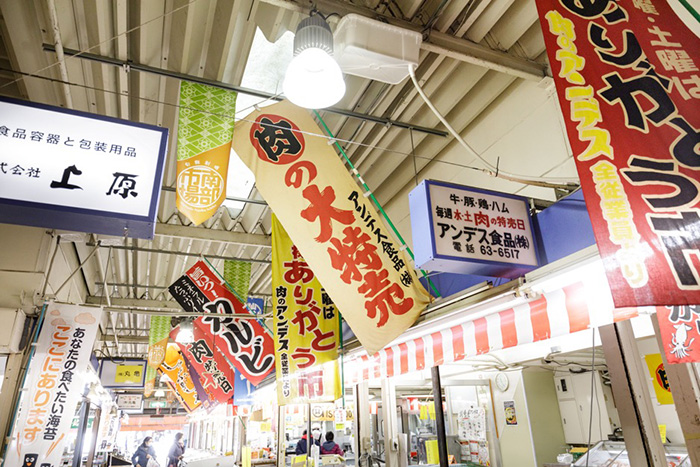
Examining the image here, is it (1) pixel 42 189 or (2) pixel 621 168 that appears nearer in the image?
(2) pixel 621 168

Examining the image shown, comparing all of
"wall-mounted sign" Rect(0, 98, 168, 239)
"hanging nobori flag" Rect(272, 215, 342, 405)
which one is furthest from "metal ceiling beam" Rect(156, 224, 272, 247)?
"wall-mounted sign" Rect(0, 98, 168, 239)

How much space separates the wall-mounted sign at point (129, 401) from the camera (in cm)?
2295

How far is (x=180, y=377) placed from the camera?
11039 mm

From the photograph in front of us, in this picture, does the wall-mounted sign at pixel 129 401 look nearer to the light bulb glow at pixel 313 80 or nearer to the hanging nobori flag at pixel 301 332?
the hanging nobori flag at pixel 301 332

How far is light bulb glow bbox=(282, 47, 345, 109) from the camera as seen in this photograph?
2.65 m

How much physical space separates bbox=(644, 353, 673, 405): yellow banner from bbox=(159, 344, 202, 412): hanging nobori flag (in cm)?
927

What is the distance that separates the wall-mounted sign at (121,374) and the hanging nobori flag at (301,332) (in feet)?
35.9

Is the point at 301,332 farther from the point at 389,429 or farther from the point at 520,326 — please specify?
the point at 520,326

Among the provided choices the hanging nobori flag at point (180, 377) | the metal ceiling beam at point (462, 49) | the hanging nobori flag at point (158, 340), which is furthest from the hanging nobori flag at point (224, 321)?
the metal ceiling beam at point (462, 49)

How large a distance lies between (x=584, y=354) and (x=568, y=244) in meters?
5.75

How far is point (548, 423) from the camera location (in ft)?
27.9

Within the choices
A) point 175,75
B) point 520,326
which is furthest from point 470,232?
point 175,75

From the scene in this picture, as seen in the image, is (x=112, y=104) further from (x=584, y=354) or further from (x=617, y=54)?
(x=584, y=354)

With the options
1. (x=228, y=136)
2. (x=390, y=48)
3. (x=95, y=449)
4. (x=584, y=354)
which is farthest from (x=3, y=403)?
(x=95, y=449)
